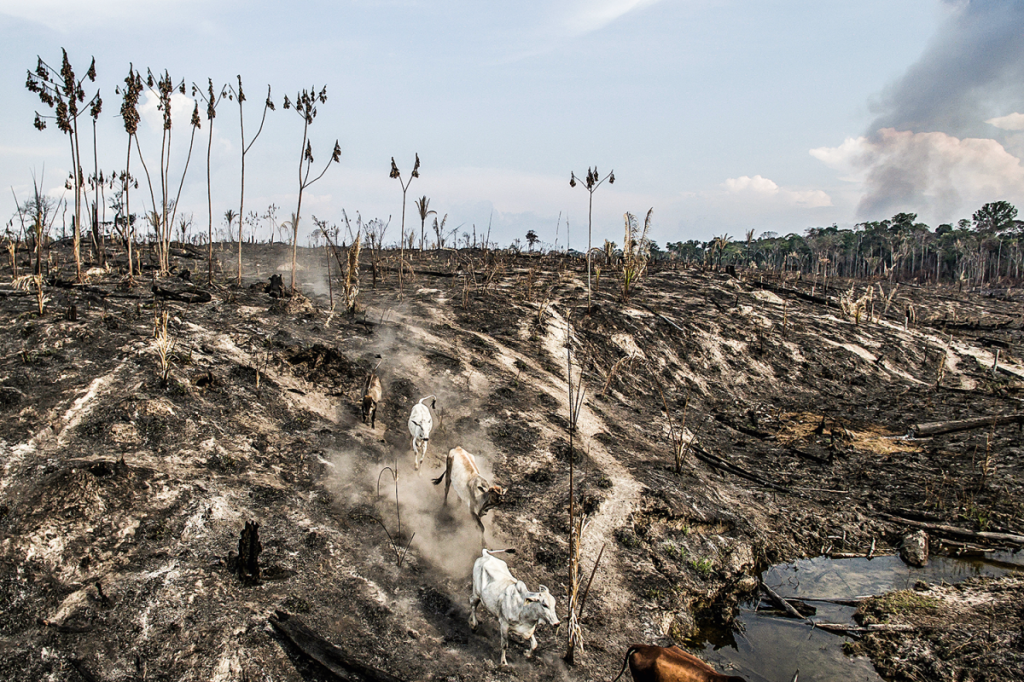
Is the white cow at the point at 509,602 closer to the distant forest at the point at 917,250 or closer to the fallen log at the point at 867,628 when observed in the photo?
the fallen log at the point at 867,628

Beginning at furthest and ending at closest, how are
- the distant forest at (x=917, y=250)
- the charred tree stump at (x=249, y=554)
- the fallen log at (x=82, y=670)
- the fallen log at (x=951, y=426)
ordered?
the distant forest at (x=917, y=250), the fallen log at (x=951, y=426), the charred tree stump at (x=249, y=554), the fallen log at (x=82, y=670)

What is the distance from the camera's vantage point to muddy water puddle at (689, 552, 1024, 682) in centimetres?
482

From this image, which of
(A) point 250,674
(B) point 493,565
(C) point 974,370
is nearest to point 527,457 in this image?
(B) point 493,565

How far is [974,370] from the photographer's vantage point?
1401 cm

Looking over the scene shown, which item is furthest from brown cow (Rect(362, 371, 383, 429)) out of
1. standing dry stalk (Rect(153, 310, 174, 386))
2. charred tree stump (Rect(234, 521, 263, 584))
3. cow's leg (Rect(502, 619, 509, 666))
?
cow's leg (Rect(502, 619, 509, 666))

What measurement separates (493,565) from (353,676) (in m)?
1.35

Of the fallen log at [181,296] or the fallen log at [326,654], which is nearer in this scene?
the fallen log at [326,654]

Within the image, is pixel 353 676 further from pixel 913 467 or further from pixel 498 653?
pixel 913 467

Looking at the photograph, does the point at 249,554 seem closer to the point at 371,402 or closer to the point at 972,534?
the point at 371,402

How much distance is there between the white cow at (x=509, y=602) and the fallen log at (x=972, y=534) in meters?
5.93

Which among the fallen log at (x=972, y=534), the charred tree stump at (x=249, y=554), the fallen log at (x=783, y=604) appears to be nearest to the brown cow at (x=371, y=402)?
the charred tree stump at (x=249, y=554)

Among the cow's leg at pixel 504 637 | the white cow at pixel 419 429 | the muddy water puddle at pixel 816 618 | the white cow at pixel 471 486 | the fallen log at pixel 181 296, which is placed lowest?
the muddy water puddle at pixel 816 618

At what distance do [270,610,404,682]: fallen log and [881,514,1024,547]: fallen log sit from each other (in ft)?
23.4

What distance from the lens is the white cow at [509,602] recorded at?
408 centimetres
